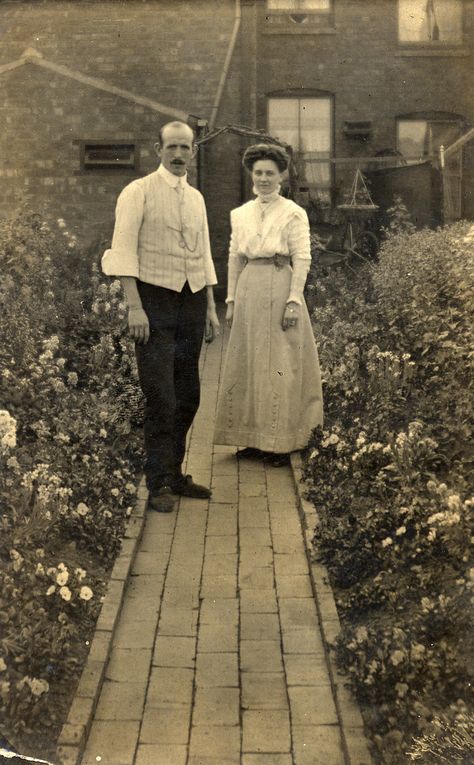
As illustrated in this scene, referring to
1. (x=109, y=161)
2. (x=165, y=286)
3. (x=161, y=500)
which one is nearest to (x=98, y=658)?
(x=161, y=500)

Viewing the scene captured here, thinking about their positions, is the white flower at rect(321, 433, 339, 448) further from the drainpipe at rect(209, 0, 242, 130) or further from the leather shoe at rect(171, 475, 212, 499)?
the drainpipe at rect(209, 0, 242, 130)

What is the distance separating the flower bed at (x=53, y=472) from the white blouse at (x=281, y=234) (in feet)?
4.84

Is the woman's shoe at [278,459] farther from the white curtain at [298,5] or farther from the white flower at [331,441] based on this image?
the white curtain at [298,5]

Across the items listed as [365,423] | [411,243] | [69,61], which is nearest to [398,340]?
[365,423]

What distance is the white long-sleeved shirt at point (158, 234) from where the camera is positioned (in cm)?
479

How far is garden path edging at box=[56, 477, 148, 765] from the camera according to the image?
2.97 meters

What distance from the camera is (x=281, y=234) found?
18.4 ft

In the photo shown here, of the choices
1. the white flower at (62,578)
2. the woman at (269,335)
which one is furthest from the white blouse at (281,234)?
the white flower at (62,578)

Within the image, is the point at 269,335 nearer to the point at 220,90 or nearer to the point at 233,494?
the point at 233,494

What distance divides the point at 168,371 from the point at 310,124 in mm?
12617

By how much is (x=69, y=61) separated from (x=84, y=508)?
441 inches

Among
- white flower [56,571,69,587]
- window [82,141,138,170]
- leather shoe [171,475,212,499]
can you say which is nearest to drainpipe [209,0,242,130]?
window [82,141,138,170]

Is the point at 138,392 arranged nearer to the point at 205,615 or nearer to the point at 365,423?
the point at 365,423

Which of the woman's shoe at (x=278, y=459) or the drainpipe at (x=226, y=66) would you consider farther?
the drainpipe at (x=226, y=66)
